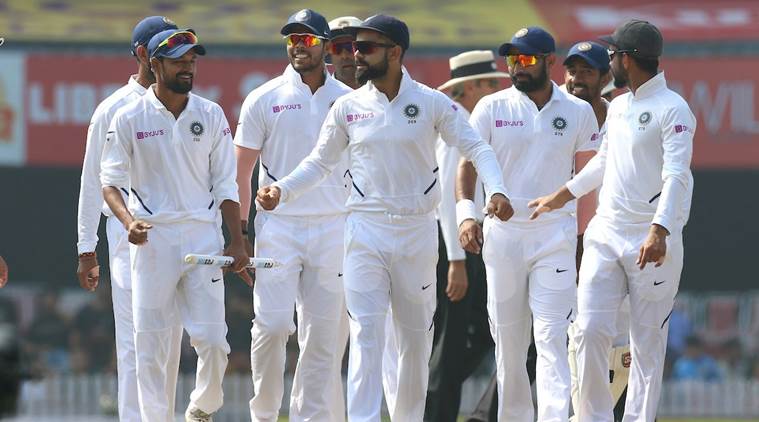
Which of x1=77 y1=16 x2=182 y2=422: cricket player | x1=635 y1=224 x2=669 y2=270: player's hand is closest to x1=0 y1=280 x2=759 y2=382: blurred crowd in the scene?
x1=77 y1=16 x2=182 y2=422: cricket player

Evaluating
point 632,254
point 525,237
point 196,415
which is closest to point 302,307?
point 196,415

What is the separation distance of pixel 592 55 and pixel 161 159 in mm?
2679

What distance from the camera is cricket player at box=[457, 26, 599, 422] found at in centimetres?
896

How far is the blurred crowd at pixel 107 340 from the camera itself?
17.5 metres

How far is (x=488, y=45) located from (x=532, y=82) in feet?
25.1

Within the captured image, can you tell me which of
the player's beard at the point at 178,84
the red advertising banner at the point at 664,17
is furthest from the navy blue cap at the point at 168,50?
the red advertising banner at the point at 664,17

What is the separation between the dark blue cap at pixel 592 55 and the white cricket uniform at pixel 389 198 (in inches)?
59.0

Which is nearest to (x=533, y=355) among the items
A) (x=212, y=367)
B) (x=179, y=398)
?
(x=212, y=367)

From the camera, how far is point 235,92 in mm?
16641

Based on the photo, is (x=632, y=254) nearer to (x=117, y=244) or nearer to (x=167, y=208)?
(x=167, y=208)

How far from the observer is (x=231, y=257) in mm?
8672

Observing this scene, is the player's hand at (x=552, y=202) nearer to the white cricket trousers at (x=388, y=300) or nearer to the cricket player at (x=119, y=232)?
the white cricket trousers at (x=388, y=300)

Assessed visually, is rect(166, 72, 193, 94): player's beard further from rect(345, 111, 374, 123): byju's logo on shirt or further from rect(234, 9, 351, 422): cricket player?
rect(345, 111, 374, 123): byju's logo on shirt

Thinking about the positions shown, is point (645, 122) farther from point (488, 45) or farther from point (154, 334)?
point (488, 45)
